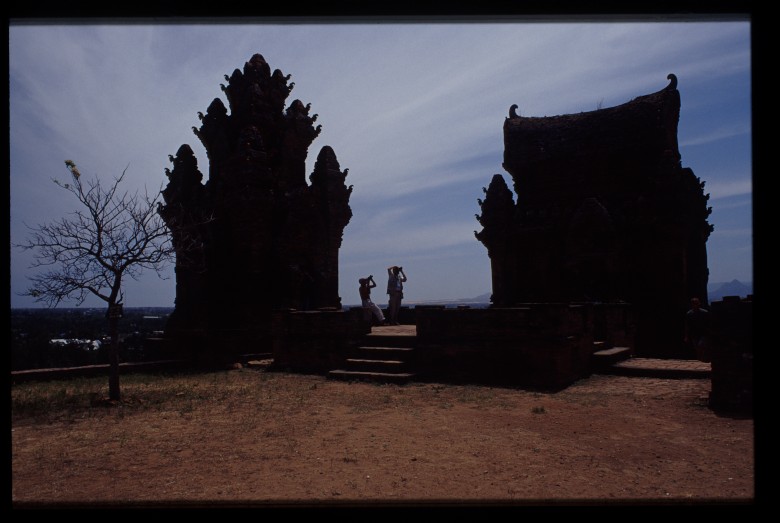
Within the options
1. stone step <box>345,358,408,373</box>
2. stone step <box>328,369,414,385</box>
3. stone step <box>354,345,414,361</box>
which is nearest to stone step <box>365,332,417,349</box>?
stone step <box>354,345,414,361</box>

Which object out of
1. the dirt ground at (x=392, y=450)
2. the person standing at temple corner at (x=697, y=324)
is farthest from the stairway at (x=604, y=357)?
the person standing at temple corner at (x=697, y=324)

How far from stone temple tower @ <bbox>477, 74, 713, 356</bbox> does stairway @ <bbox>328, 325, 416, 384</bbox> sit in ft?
28.1

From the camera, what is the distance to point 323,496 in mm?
4359

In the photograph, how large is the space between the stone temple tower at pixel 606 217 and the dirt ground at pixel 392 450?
8.70 metres

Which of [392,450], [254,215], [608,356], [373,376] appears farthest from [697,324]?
[254,215]

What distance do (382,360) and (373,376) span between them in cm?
96

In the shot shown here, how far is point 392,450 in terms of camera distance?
5.80 meters

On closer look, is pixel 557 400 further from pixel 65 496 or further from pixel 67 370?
pixel 67 370

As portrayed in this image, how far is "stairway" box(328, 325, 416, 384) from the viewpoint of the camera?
10914 millimetres

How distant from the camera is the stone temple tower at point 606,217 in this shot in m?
17.3

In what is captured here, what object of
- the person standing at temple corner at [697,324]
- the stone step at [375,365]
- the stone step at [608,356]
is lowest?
the stone step at [375,365]

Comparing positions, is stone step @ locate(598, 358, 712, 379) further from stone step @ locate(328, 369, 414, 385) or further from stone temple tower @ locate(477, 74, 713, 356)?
stone temple tower @ locate(477, 74, 713, 356)

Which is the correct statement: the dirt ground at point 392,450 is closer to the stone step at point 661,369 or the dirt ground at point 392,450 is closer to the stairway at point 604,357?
the stone step at point 661,369

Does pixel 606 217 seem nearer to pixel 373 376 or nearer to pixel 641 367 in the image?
pixel 641 367
